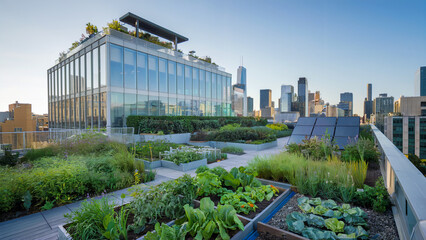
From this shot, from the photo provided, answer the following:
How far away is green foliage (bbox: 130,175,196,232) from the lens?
8.54ft

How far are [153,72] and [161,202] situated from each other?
16.2 meters

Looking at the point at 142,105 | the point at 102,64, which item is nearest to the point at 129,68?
the point at 102,64

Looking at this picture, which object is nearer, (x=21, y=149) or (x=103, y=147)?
(x=103, y=147)

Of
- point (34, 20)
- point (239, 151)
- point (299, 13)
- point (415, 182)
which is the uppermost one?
point (299, 13)

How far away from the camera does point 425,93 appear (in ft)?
267

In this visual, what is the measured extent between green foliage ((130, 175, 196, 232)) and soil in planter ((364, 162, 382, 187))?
138 inches

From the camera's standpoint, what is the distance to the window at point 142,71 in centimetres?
1627

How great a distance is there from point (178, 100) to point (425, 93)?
112202 mm

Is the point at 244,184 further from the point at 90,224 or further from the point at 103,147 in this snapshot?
the point at 103,147

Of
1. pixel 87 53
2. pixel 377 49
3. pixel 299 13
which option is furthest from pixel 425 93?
pixel 87 53

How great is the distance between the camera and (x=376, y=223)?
2451 mm

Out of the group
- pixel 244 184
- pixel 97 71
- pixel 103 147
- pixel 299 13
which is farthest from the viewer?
pixel 97 71

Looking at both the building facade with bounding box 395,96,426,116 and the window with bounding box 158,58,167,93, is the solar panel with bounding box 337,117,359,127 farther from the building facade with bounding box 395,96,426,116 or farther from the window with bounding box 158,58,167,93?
the building facade with bounding box 395,96,426,116

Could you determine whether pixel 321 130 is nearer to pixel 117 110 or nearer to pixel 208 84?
pixel 117 110
